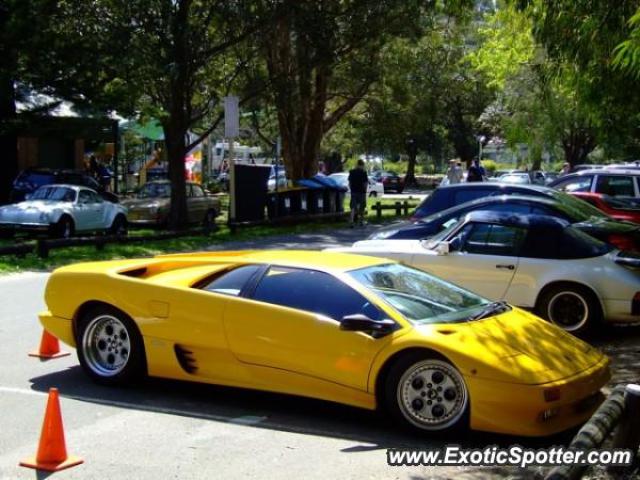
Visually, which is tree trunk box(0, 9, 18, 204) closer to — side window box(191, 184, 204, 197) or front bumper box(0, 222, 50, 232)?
front bumper box(0, 222, 50, 232)

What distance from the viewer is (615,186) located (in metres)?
17.3

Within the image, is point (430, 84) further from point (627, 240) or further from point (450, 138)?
point (450, 138)

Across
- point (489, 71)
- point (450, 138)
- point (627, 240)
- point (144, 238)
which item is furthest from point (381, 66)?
point (450, 138)

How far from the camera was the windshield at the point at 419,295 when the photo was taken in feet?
20.6

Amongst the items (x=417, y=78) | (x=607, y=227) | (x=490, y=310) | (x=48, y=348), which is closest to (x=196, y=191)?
(x=417, y=78)

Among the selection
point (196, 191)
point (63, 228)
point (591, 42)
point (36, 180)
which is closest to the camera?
point (591, 42)

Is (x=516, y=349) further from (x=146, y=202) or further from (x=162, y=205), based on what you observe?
(x=146, y=202)

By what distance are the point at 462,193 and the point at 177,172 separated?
11745 mm

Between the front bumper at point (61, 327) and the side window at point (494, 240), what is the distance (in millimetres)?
4825

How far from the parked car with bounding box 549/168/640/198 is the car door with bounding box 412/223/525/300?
7.80 metres

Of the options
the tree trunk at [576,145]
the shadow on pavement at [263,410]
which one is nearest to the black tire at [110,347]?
the shadow on pavement at [263,410]

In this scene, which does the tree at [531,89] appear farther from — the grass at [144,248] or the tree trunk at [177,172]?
the tree trunk at [177,172]

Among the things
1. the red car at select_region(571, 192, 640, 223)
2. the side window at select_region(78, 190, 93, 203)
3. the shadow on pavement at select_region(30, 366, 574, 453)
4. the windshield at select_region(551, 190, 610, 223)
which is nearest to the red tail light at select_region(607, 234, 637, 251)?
the windshield at select_region(551, 190, 610, 223)

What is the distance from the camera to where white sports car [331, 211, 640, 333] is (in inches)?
365
